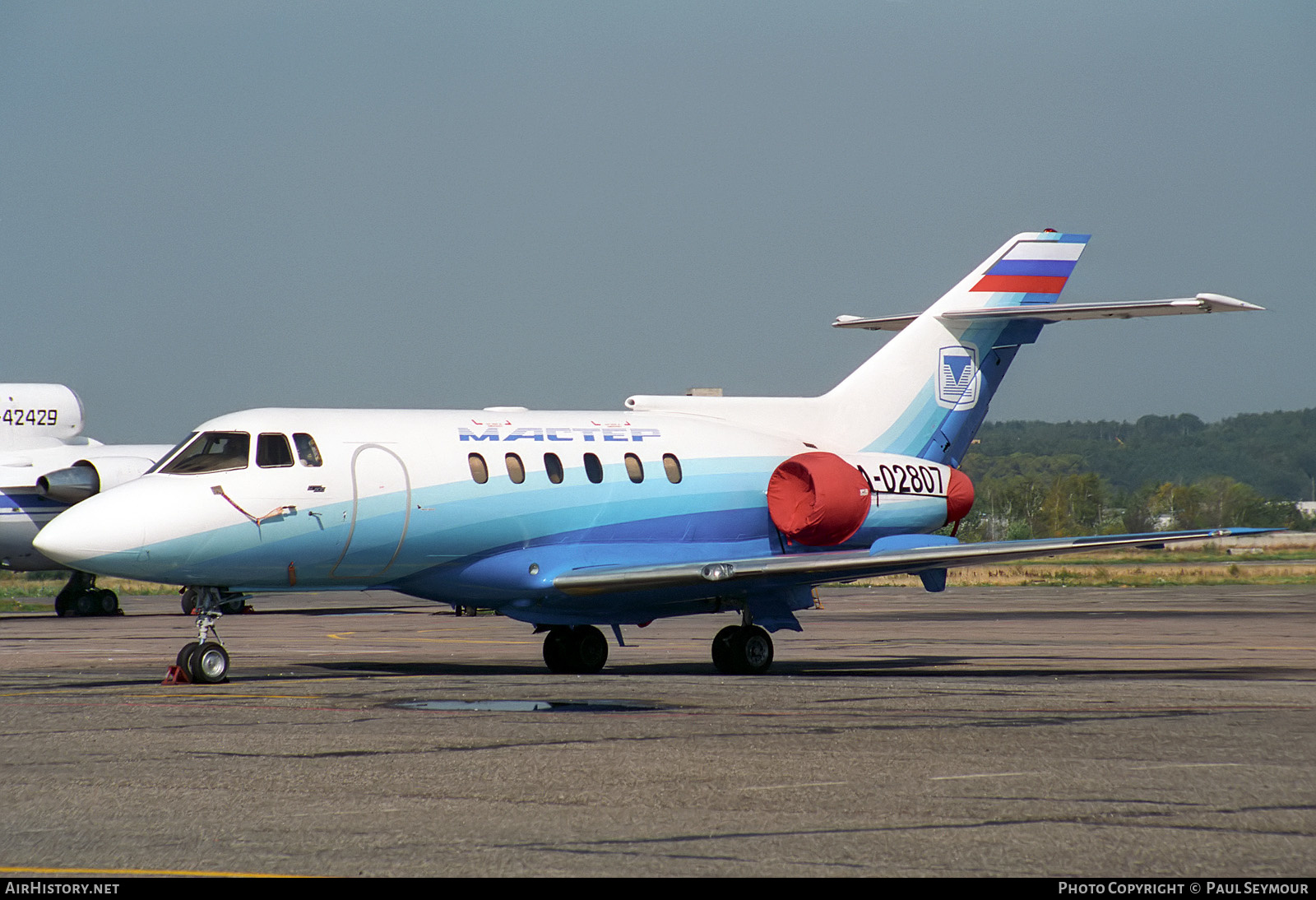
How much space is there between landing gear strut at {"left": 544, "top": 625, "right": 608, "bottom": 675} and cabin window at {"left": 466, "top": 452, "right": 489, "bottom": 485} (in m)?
2.81

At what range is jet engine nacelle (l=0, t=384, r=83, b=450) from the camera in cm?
4431

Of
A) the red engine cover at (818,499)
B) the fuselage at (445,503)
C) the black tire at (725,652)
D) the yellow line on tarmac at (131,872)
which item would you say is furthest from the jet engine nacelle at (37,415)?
the yellow line on tarmac at (131,872)

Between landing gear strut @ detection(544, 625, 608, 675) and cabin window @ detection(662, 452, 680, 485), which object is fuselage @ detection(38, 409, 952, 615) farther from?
landing gear strut @ detection(544, 625, 608, 675)

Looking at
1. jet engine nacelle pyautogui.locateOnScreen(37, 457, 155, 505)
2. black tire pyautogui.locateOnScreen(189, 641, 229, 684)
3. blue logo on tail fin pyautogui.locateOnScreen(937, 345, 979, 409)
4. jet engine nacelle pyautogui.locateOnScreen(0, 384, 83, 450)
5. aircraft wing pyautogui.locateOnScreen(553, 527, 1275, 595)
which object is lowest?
black tire pyautogui.locateOnScreen(189, 641, 229, 684)

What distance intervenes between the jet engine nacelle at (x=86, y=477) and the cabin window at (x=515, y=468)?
949 inches

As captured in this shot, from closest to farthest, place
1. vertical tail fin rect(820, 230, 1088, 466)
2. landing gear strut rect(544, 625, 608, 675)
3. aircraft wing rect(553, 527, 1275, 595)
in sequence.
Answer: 1. aircraft wing rect(553, 527, 1275, 595)
2. landing gear strut rect(544, 625, 608, 675)
3. vertical tail fin rect(820, 230, 1088, 466)

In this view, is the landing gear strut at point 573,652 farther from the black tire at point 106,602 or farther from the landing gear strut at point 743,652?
the black tire at point 106,602

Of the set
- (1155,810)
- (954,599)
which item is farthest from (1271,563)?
(1155,810)

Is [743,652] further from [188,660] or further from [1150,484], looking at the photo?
[1150,484]

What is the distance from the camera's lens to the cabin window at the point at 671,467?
2145 cm

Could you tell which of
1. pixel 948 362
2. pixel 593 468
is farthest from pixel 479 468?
pixel 948 362

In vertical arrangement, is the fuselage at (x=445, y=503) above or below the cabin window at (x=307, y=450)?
below

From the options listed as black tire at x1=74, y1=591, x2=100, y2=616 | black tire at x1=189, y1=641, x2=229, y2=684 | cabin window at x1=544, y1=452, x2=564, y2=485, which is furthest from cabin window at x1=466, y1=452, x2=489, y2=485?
black tire at x1=74, y1=591, x2=100, y2=616
